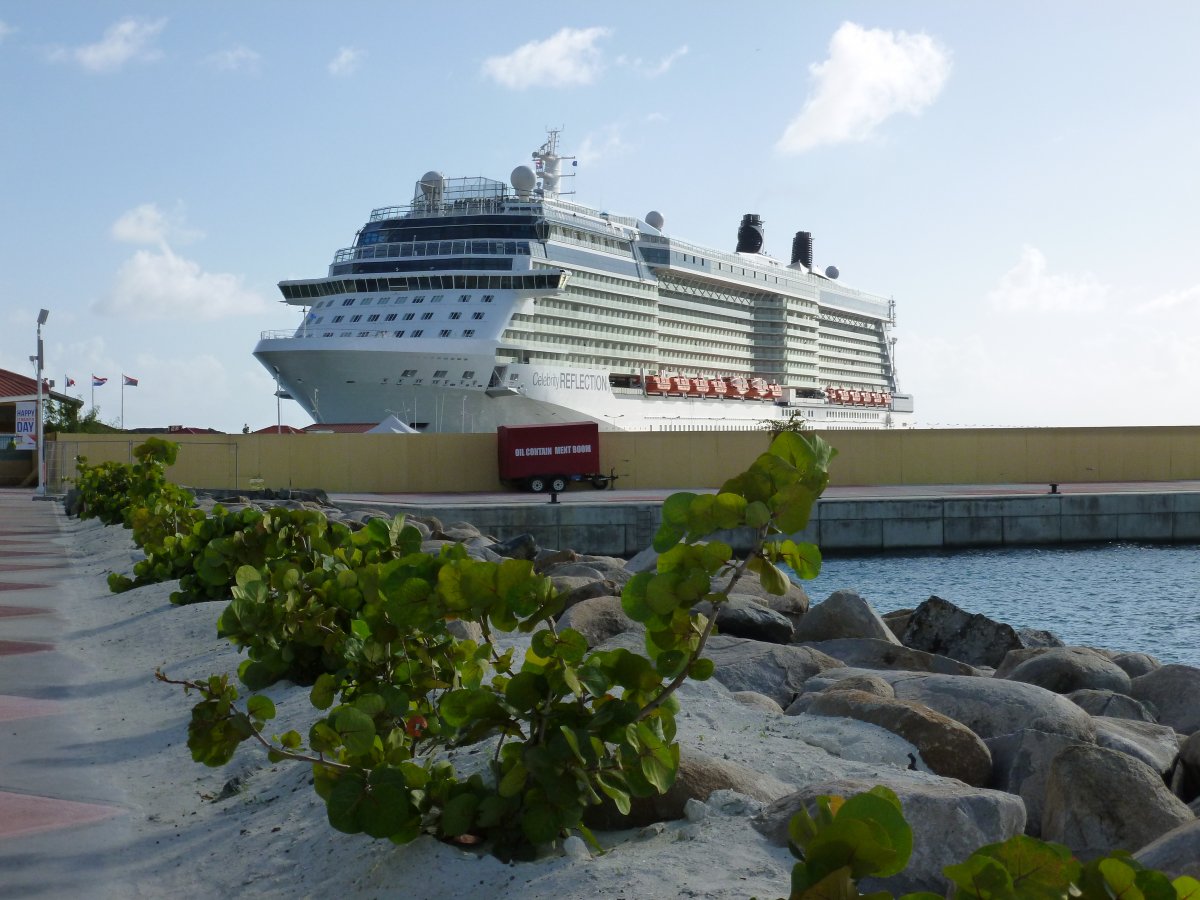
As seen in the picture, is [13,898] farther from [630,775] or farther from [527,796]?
[630,775]

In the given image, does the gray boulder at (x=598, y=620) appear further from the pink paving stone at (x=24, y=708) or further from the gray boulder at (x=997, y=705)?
the pink paving stone at (x=24, y=708)

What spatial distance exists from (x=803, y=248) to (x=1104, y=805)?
75282 mm

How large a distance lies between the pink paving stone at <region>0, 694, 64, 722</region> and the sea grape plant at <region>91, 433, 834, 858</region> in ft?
8.70

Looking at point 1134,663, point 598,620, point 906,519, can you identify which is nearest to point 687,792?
point 598,620

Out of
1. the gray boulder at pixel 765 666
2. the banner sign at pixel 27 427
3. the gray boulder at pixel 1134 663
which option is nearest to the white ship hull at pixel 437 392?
the banner sign at pixel 27 427

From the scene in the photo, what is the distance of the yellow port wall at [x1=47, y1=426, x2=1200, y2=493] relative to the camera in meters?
33.7

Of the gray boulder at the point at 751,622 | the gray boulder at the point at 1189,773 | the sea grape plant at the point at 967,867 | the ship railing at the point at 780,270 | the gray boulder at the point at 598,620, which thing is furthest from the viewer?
the ship railing at the point at 780,270

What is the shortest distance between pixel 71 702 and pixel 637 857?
4350 mm

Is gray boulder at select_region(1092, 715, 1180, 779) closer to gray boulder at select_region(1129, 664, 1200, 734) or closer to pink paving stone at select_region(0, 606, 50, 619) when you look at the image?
gray boulder at select_region(1129, 664, 1200, 734)

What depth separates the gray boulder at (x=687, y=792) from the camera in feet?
12.1

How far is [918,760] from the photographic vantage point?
14.6 feet

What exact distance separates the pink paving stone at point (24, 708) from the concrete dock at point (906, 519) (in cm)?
1651

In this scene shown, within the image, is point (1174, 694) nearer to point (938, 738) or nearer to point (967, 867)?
point (938, 738)

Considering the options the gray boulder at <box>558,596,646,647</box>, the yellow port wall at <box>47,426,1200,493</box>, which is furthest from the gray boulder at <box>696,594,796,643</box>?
the yellow port wall at <box>47,426,1200,493</box>
